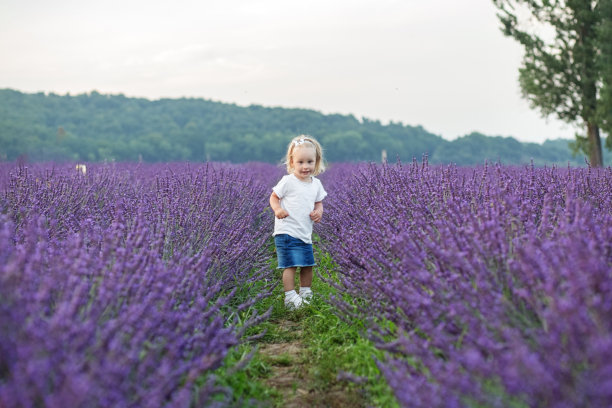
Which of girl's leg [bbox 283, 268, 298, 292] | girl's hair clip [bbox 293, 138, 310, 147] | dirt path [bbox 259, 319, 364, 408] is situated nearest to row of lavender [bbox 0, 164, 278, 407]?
dirt path [bbox 259, 319, 364, 408]

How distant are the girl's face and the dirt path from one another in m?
→ 1.16

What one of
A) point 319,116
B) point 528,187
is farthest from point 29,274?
point 319,116

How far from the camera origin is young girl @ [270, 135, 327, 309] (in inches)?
149

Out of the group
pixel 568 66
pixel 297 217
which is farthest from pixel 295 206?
pixel 568 66

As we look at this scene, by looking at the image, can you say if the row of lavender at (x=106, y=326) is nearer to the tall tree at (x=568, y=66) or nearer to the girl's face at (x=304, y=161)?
the girl's face at (x=304, y=161)

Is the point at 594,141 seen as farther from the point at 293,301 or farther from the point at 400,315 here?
the point at 400,315

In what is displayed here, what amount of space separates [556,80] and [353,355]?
1436 centimetres

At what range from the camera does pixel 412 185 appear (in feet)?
12.7

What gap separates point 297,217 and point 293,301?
0.58m

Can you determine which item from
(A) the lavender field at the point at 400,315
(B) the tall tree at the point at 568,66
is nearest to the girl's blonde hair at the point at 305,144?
(A) the lavender field at the point at 400,315

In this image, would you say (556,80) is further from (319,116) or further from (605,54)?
(319,116)

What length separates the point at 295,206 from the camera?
3.84 metres

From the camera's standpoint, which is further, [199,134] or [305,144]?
[199,134]

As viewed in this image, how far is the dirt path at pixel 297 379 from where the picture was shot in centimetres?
230
